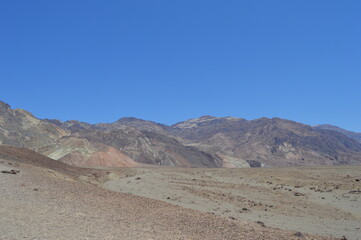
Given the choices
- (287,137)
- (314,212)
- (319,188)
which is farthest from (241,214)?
(287,137)

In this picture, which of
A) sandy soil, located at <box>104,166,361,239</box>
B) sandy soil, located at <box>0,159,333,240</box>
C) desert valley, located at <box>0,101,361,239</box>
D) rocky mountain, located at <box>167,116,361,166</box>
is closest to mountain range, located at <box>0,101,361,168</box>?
rocky mountain, located at <box>167,116,361,166</box>

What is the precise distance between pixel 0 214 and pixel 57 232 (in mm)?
2743

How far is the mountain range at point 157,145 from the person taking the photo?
72.8m

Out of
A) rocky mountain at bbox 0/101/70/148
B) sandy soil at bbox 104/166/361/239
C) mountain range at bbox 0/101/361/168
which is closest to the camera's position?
sandy soil at bbox 104/166/361/239

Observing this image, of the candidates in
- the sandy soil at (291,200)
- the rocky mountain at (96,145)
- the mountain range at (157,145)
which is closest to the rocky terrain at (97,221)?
the sandy soil at (291,200)

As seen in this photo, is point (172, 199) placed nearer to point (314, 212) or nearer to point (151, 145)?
point (314, 212)

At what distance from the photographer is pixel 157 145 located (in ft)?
338

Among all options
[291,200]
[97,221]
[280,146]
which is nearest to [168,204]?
[97,221]

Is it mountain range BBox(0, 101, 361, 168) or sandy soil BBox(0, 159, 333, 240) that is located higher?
mountain range BBox(0, 101, 361, 168)

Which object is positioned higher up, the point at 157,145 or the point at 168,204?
the point at 157,145

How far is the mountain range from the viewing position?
72750mm

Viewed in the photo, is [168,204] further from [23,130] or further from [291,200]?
[23,130]

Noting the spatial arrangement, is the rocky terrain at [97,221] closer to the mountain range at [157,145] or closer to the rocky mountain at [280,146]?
the mountain range at [157,145]

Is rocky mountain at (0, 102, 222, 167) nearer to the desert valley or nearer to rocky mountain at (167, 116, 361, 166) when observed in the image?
the desert valley
